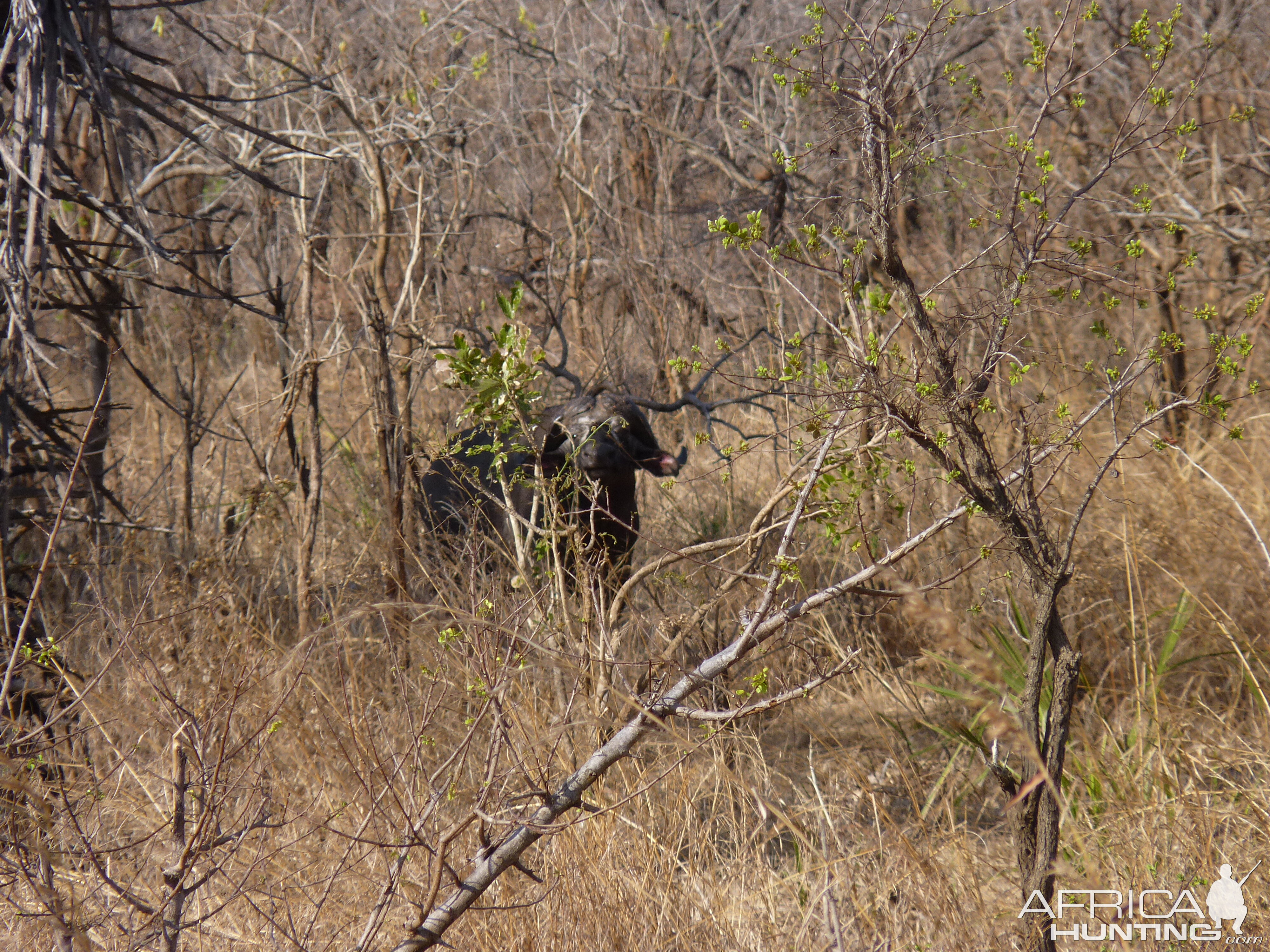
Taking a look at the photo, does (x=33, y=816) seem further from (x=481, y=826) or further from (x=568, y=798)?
(x=568, y=798)

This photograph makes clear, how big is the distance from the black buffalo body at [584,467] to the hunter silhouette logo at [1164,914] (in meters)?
1.53

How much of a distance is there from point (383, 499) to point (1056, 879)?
9.64 feet

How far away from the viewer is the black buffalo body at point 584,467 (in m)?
3.24

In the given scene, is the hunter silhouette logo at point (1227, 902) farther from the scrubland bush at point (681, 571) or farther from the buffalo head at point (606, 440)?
the buffalo head at point (606, 440)

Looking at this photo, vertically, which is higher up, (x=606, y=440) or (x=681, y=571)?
(x=606, y=440)

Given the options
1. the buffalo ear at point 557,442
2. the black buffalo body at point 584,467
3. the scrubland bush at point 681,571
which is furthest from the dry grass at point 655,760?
the buffalo ear at point 557,442

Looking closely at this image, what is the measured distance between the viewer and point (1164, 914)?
230cm

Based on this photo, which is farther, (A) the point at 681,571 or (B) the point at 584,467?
(A) the point at 681,571

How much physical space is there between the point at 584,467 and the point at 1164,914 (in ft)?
6.79

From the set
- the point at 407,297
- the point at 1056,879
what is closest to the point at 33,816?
the point at 1056,879

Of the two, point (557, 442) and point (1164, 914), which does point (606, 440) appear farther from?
point (1164, 914)

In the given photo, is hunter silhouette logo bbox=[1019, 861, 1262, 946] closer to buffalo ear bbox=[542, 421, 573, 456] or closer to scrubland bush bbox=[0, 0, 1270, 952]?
scrubland bush bbox=[0, 0, 1270, 952]

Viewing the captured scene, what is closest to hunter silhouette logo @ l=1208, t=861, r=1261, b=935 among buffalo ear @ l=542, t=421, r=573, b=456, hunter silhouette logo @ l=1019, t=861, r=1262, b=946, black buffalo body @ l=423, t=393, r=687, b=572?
hunter silhouette logo @ l=1019, t=861, r=1262, b=946

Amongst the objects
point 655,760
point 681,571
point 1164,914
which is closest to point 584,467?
point 681,571
